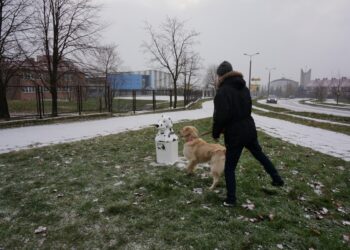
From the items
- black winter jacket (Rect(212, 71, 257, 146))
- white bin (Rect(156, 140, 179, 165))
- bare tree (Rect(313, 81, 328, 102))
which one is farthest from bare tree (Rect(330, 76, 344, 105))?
black winter jacket (Rect(212, 71, 257, 146))

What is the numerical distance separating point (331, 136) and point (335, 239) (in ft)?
30.8

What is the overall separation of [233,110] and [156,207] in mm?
1796

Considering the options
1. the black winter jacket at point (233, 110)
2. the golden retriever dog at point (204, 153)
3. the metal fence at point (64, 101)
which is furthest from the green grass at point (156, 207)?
the metal fence at point (64, 101)

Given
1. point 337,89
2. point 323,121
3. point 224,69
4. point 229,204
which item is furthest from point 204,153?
point 337,89

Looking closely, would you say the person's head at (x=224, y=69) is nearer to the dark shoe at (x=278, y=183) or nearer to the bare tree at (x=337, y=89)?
the dark shoe at (x=278, y=183)

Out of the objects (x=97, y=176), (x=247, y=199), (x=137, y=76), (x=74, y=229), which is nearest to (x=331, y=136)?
(x=247, y=199)

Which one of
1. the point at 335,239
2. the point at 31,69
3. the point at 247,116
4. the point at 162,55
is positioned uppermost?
the point at 162,55

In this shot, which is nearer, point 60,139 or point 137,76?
point 60,139

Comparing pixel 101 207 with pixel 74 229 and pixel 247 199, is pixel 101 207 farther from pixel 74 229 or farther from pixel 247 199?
pixel 247 199

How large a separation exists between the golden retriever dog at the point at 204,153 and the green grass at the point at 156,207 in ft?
0.98

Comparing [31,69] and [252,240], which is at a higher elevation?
[31,69]

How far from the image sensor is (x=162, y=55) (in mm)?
31469

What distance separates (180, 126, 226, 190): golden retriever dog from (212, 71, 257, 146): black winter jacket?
76 centimetres

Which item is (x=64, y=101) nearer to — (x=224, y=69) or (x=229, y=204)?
(x=224, y=69)
